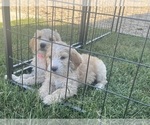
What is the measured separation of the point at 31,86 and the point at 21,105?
0.42m

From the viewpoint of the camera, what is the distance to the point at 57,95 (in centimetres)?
212

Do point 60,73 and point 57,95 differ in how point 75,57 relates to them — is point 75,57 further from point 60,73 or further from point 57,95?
point 57,95

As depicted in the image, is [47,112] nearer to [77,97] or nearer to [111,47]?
[77,97]

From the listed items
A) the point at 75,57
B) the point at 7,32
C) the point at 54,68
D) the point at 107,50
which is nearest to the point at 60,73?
the point at 54,68

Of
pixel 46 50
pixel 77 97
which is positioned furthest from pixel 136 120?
pixel 46 50

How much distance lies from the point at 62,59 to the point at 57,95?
13.3 inches

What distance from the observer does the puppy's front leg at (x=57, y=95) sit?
2.07 metres

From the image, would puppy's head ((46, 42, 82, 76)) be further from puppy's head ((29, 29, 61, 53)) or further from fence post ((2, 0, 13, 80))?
fence post ((2, 0, 13, 80))

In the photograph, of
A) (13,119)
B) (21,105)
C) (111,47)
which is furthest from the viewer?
(111,47)

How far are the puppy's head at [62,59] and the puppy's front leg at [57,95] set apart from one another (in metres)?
0.17

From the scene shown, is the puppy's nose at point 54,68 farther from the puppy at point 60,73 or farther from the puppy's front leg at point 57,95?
the puppy's front leg at point 57,95

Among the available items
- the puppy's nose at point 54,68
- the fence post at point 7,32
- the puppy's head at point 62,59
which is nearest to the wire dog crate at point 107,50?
the fence post at point 7,32

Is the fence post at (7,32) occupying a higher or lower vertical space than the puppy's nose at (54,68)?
higher

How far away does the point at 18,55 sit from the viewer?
2.91 meters
